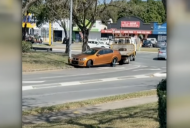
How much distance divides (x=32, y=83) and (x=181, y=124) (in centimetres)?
1493

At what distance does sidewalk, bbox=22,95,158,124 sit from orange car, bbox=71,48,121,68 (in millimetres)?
13067

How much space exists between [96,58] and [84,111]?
631 inches

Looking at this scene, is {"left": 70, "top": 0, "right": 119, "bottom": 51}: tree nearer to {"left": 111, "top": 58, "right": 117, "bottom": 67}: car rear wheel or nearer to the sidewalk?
{"left": 111, "top": 58, "right": 117, "bottom": 67}: car rear wheel

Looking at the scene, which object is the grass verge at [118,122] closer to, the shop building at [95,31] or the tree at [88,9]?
the tree at [88,9]

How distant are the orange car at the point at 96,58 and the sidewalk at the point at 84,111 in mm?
13067

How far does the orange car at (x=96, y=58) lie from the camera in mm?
25656

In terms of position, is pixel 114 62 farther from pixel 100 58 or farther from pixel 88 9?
pixel 88 9

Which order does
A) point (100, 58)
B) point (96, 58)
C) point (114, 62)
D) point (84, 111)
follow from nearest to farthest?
point (84, 111) → point (96, 58) → point (100, 58) → point (114, 62)

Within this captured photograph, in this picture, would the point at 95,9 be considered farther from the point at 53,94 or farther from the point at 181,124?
the point at 181,124

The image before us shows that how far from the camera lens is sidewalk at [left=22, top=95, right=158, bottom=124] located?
30.9 feet

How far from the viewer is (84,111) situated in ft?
34.5

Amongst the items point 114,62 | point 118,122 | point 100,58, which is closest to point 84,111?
point 118,122

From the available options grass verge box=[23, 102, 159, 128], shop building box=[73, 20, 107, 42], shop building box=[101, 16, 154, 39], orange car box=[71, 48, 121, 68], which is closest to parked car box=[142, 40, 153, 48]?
shop building box=[101, 16, 154, 39]

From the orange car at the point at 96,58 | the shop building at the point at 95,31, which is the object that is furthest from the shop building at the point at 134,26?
the orange car at the point at 96,58
